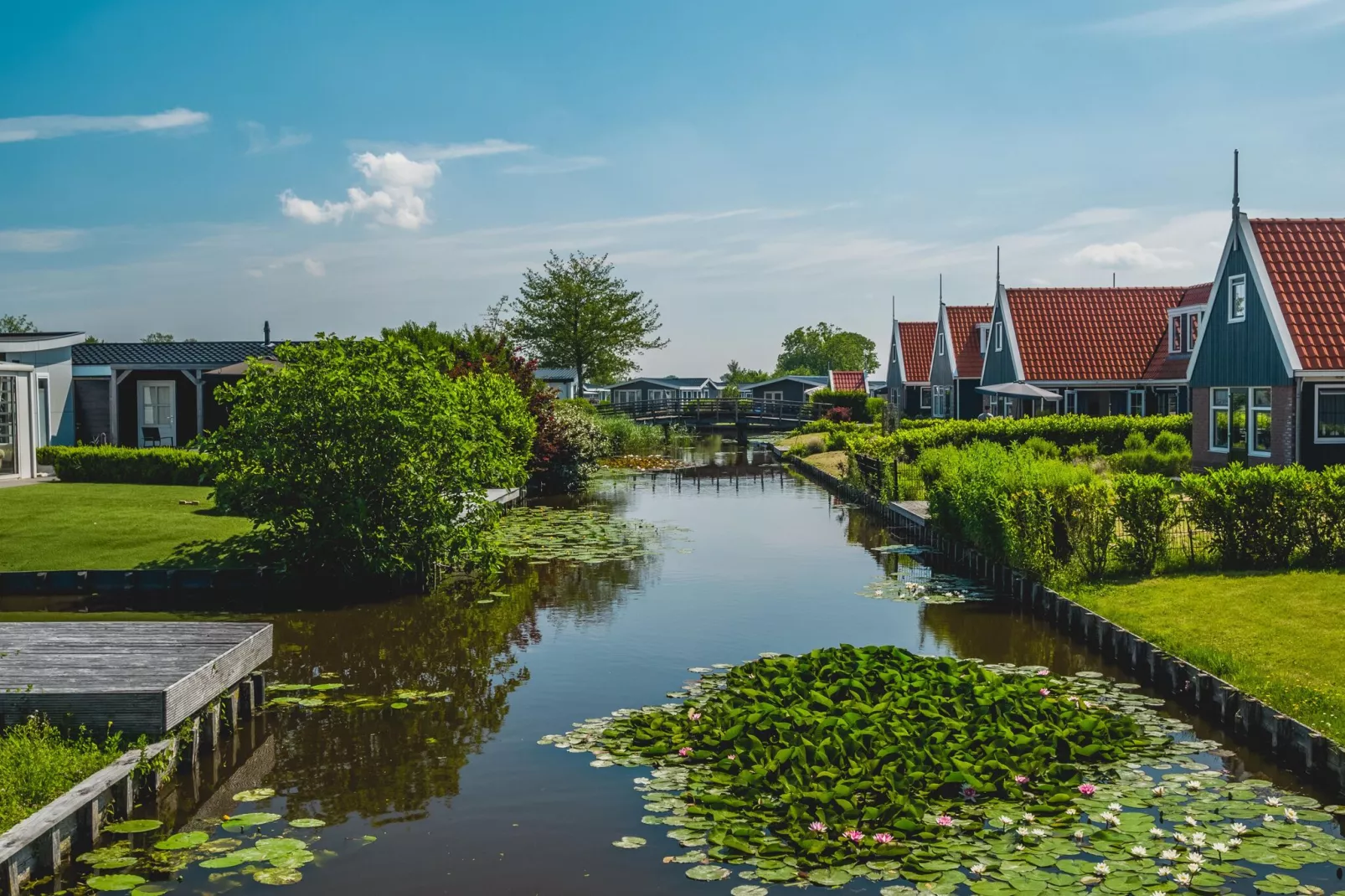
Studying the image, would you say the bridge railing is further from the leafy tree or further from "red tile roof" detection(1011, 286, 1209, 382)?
the leafy tree

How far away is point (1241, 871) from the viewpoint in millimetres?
7785

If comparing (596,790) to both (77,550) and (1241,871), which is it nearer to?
(1241,871)

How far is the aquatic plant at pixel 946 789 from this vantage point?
791 centimetres

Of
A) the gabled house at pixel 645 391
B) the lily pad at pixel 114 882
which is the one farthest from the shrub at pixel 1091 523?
the gabled house at pixel 645 391

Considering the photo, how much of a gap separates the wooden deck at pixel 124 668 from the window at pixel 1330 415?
69.2 ft

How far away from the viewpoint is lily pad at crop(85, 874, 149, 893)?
7816 millimetres

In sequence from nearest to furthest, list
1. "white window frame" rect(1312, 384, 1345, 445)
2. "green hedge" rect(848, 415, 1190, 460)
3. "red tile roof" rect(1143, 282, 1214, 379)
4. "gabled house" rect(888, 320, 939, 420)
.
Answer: "white window frame" rect(1312, 384, 1345, 445), "green hedge" rect(848, 415, 1190, 460), "red tile roof" rect(1143, 282, 1214, 379), "gabled house" rect(888, 320, 939, 420)

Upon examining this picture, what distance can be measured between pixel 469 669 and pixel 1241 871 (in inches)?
346

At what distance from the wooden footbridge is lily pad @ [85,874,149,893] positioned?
61.6m

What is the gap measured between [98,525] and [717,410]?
2122 inches

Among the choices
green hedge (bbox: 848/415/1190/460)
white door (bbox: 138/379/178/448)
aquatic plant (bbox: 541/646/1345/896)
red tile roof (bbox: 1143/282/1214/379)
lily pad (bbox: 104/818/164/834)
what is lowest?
lily pad (bbox: 104/818/164/834)

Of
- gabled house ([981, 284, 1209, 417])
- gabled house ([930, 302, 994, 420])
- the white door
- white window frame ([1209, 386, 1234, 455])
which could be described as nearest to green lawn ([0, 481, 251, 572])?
the white door

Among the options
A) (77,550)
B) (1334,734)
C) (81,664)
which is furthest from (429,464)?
(1334,734)

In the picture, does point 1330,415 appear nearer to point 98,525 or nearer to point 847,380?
point 98,525
